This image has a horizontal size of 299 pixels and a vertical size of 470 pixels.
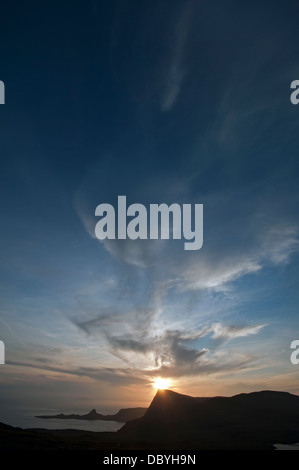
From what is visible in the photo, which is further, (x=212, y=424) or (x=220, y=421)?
(x=220, y=421)

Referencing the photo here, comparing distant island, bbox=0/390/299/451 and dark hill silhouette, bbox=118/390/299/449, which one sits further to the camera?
dark hill silhouette, bbox=118/390/299/449

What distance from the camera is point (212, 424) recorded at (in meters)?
146

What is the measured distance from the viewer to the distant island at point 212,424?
112000 millimetres

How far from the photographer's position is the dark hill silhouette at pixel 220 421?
12194 cm

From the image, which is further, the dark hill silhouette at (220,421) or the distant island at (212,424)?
the dark hill silhouette at (220,421)

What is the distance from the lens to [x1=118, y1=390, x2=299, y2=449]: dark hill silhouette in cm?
12194

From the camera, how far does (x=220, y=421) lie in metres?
149

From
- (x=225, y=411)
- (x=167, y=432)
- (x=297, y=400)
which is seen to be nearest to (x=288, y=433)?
(x=225, y=411)

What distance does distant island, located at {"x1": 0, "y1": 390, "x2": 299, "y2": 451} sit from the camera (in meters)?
112

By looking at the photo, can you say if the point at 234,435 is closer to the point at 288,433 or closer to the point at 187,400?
the point at 288,433

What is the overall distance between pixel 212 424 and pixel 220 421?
5926mm

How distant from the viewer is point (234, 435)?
123 metres
